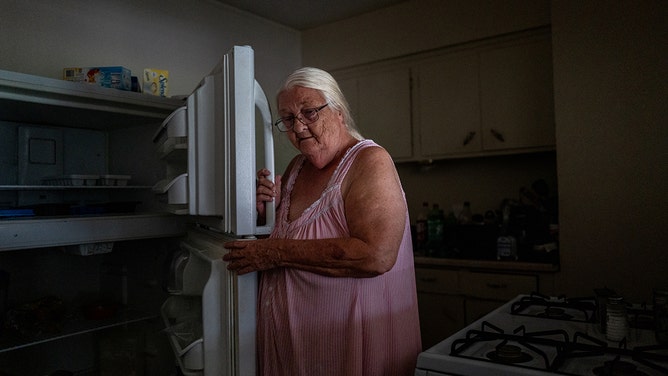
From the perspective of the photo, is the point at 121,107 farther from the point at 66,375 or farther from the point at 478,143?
the point at 478,143

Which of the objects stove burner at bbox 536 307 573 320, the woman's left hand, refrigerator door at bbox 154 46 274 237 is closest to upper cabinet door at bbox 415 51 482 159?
stove burner at bbox 536 307 573 320

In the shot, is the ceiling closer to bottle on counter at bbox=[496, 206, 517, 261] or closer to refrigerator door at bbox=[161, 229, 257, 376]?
bottle on counter at bbox=[496, 206, 517, 261]

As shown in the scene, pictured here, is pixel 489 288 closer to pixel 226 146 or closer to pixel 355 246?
pixel 355 246

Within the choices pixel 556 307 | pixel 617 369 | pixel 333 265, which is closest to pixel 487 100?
pixel 556 307

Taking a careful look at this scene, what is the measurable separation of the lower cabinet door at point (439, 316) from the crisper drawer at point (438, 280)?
0.04m

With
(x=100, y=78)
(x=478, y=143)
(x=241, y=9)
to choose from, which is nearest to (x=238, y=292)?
(x=100, y=78)

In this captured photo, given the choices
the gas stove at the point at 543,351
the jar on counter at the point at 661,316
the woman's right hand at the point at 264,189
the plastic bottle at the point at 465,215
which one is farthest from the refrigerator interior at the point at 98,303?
the plastic bottle at the point at 465,215

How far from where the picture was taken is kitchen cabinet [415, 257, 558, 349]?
251 cm

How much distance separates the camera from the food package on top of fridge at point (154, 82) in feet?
7.12

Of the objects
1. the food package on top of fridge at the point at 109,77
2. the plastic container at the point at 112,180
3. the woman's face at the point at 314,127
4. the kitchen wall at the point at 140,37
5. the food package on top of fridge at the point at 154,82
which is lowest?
the plastic container at the point at 112,180

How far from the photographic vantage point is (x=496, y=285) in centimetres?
260

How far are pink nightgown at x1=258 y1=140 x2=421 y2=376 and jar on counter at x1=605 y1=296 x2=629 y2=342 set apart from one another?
1.65 ft

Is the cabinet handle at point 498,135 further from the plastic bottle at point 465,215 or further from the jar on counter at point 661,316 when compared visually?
the jar on counter at point 661,316

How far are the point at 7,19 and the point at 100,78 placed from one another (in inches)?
29.3
